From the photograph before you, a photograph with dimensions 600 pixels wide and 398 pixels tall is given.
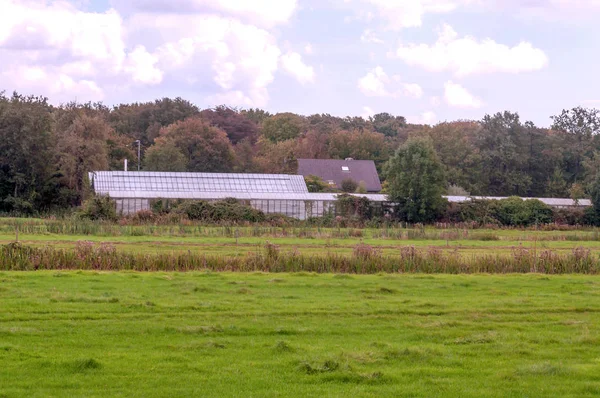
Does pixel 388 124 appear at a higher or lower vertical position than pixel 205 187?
higher

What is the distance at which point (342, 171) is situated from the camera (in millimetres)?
79750

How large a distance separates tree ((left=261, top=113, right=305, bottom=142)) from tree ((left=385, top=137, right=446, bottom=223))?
36.0 m

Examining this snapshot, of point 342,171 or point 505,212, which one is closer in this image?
point 505,212

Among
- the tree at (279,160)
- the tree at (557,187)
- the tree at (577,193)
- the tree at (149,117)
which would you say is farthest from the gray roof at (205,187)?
the tree at (149,117)

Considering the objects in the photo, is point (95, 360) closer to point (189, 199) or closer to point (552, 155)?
point (189, 199)

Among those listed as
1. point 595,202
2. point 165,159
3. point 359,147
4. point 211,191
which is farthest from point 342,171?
point 595,202

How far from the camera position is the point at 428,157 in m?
58.1

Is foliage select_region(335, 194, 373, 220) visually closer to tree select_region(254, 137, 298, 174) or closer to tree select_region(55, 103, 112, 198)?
tree select_region(55, 103, 112, 198)

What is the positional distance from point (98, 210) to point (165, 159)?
22643 mm

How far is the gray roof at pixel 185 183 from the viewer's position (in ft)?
186

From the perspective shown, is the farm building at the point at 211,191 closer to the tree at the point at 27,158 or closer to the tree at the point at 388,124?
the tree at the point at 27,158

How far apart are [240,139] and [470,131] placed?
26608mm

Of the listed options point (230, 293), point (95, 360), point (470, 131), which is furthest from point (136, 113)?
point (95, 360)

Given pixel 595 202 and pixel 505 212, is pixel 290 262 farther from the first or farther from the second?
pixel 595 202
